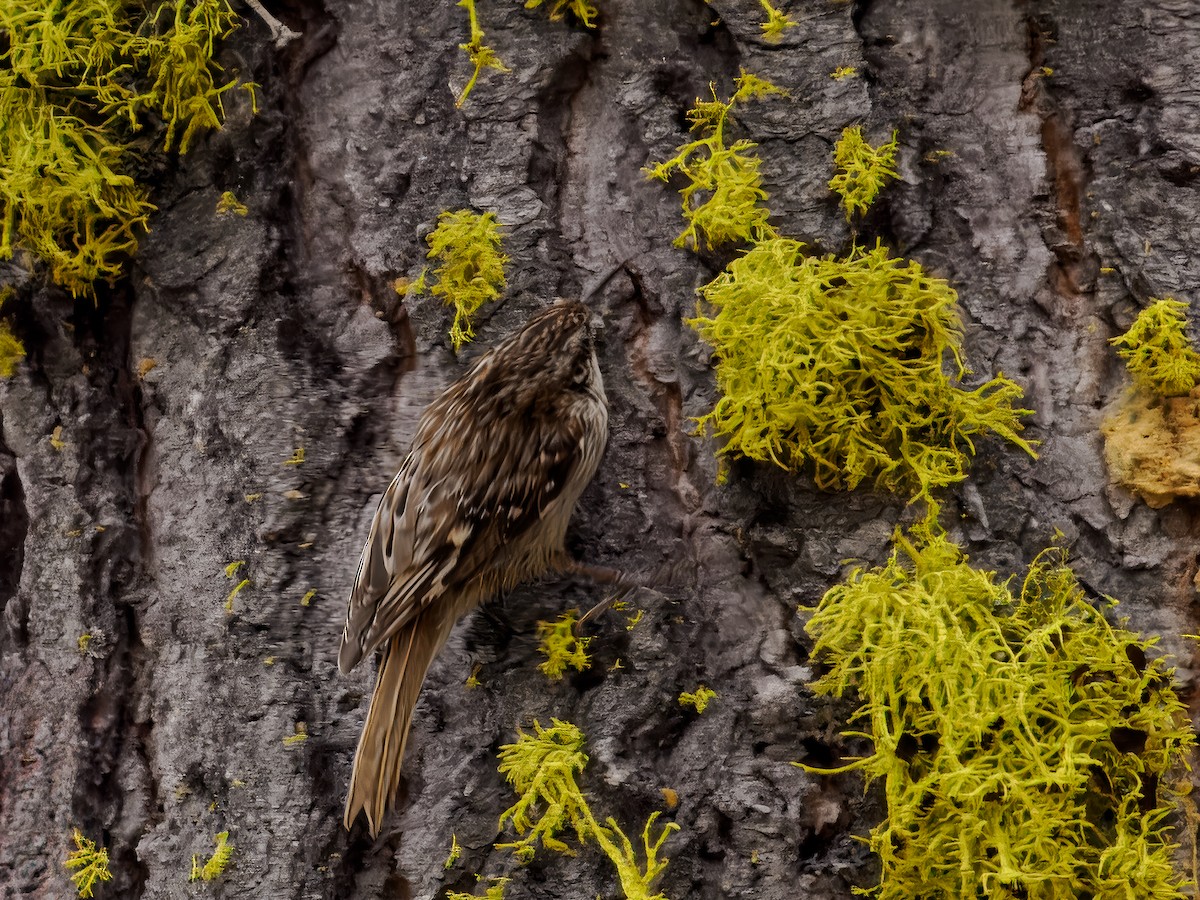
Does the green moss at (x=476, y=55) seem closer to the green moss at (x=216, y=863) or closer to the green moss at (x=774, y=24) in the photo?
the green moss at (x=774, y=24)

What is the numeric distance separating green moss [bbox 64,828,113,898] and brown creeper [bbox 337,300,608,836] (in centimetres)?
56

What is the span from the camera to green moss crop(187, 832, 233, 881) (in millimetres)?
2016

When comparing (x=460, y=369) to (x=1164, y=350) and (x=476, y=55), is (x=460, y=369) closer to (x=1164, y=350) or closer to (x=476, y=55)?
(x=476, y=55)

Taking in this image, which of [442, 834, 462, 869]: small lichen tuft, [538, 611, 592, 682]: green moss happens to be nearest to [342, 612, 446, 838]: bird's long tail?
[442, 834, 462, 869]: small lichen tuft

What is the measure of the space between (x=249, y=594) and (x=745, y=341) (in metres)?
1.16

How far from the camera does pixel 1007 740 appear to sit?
1725 millimetres

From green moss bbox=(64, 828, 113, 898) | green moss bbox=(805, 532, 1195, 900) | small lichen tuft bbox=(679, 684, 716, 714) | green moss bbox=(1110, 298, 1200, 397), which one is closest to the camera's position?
green moss bbox=(805, 532, 1195, 900)

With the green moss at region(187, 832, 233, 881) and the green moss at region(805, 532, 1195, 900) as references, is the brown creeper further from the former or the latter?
the green moss at region(805, 532, 1195, 900)

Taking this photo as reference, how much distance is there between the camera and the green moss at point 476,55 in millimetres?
2143

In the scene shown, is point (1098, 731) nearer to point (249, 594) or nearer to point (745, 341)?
point (745, 341)

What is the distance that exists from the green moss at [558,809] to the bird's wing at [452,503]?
14.9 inches

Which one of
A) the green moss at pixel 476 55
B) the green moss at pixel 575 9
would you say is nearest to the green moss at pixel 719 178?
the green moss at pixel 575 9

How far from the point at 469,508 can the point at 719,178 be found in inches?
37.4

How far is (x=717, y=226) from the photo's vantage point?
2.03 m
